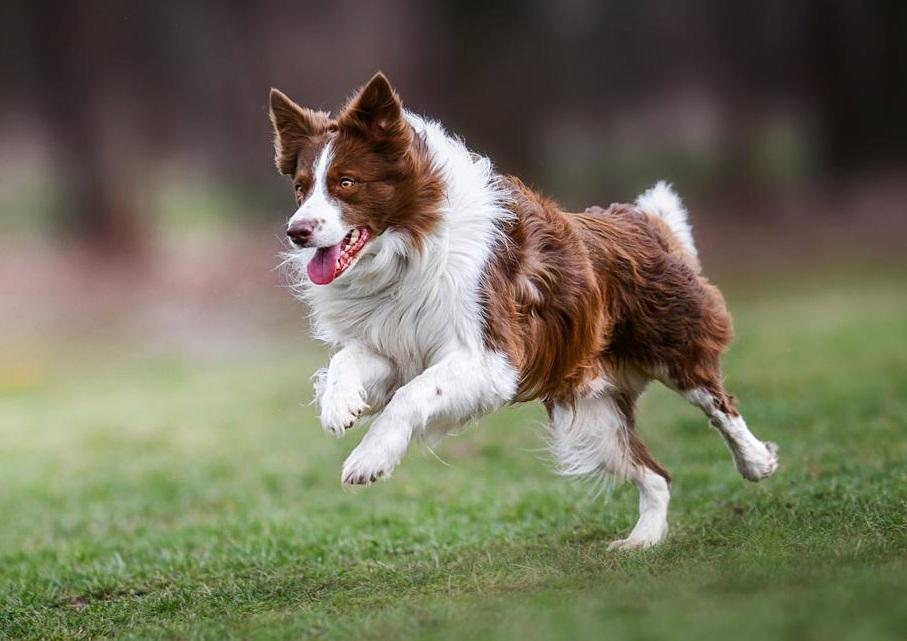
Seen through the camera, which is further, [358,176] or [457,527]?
[457,527]

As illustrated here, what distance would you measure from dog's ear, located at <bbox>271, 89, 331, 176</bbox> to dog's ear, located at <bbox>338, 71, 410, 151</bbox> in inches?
7.4

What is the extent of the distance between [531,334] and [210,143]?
70.4ft

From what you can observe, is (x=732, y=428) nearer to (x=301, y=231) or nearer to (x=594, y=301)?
(x=594, y=301)

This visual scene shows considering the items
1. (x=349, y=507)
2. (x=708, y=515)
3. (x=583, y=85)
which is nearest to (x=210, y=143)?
(x=583, y=85)

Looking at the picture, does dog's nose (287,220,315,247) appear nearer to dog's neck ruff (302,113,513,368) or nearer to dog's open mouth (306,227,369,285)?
dog's open mouth (306,227,369,285)

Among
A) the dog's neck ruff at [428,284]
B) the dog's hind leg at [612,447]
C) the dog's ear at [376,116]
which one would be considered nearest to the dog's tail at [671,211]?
the dog's hind leg at [612,447]

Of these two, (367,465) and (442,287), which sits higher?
(442,287)

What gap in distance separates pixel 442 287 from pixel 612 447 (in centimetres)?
165

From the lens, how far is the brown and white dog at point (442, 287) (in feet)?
20.1

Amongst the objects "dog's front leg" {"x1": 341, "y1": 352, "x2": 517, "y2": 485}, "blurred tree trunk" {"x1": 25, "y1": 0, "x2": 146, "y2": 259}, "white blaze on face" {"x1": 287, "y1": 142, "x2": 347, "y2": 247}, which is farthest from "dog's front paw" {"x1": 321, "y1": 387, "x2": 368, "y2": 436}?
"blurred tree trunk" {"x1": 25, "y1": 0, "x2": 146, "y2": 259}

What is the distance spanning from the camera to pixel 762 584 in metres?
5.20

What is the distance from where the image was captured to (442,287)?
249 inches

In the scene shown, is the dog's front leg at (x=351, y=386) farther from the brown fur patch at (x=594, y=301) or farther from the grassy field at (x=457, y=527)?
the grassy field at (x=457, y=527)

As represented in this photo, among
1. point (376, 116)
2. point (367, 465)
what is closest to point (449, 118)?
point (376, 116)
